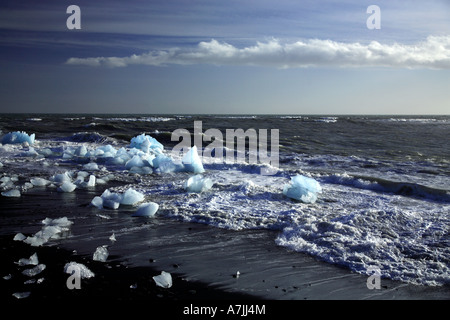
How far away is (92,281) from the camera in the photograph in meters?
3.16

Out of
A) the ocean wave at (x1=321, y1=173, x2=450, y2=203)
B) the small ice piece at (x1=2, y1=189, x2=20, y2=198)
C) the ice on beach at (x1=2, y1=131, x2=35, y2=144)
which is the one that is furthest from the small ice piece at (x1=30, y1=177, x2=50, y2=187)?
the ice on beach at (x1=2, y1=131, x2=35, y2=144)

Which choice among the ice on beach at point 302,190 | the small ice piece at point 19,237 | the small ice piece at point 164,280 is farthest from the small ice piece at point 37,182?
the small ice piece at point 164,280

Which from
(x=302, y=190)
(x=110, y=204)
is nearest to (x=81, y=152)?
(x=110, y=204)

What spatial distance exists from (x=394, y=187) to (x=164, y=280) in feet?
20.7

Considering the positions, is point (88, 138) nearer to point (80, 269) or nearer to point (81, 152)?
point (81, 152)

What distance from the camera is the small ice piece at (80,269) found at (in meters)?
3.24

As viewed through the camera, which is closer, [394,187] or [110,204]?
[110,204]

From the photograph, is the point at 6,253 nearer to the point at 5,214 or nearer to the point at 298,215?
the point at 5,214

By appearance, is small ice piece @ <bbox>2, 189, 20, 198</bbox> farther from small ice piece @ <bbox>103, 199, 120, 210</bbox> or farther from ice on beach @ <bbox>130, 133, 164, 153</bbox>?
ice on beach @ <bbox>130, 133, 164, 153</bbox>

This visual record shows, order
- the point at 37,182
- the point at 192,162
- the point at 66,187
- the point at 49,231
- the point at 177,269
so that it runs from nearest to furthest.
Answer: the point at 177,269 < the point at 49,231 < the point at 66,187 < the point at 37,182 < the point at 192,162

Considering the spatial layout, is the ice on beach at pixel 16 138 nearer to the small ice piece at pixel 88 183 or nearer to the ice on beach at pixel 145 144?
the ice on beach at pixel 145 144

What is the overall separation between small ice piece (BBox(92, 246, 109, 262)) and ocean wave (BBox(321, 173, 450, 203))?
19.9 feet

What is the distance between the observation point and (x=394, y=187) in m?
7.82
